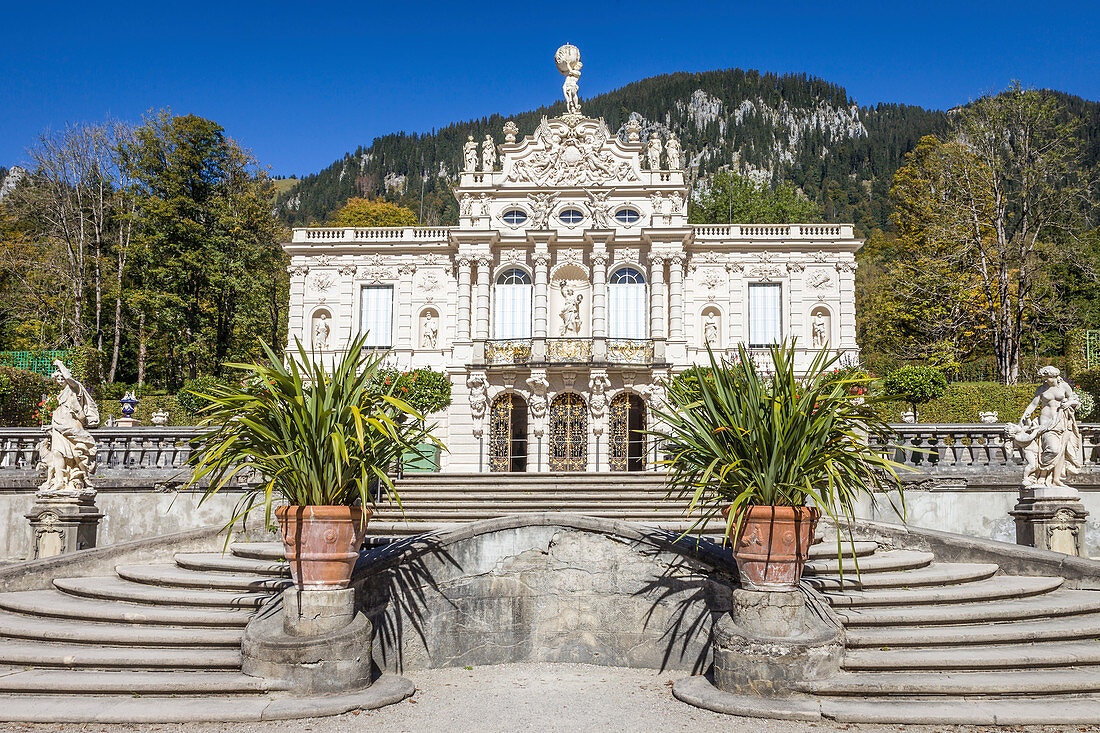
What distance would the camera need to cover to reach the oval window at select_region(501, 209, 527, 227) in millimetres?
28891

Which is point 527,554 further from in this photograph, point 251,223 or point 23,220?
point 23,220

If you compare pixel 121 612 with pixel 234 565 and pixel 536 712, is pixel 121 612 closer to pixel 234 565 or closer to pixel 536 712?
pixel 234 565

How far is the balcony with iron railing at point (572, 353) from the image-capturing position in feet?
87.2

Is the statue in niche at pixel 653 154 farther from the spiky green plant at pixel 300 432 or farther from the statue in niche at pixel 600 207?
the spiky green plant at pixel 300 432

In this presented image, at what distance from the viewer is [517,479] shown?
49.6 feet

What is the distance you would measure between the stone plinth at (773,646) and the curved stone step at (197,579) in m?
4.79

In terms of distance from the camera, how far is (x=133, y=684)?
261 inches

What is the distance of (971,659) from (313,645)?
5873 millimetres

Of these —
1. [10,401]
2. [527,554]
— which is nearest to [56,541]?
[527,554]

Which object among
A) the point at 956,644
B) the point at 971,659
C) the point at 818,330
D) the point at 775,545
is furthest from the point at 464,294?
the point at 971,659

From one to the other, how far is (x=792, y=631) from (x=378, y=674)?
13.0ft

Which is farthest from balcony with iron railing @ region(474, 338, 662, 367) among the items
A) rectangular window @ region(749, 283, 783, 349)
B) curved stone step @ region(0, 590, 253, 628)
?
curved stone step @ region(0, 590, 253, 628)

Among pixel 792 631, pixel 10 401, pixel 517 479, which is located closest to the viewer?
pixel 792 631

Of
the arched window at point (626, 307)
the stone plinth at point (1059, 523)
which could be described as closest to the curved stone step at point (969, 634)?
the stone plinth at point (1059, 523)
